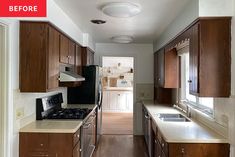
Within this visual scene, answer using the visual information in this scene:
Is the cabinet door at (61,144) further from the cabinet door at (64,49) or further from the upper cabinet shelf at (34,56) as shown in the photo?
the cabinet door at (64,49)

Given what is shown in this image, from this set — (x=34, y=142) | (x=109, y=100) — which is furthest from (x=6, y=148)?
(x=109, y=100)

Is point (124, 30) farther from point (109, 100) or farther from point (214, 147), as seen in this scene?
point (109, 100)

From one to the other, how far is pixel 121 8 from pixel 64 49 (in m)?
1.06

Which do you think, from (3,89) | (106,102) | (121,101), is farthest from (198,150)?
(106,102)

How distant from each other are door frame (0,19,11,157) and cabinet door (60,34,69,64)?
90 cm

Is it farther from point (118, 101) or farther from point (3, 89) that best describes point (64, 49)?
point (118, 101)

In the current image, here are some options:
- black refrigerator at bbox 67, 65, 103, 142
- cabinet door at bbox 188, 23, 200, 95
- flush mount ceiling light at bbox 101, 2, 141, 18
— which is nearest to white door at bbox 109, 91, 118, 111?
black refrigerator at bbox 67, 65, 103, 142

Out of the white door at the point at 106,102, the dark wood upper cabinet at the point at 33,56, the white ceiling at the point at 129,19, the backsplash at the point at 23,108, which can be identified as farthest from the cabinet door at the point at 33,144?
the white door at the point at 106,102

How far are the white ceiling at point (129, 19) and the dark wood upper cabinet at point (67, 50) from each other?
343 mm

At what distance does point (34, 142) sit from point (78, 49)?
2.23 m

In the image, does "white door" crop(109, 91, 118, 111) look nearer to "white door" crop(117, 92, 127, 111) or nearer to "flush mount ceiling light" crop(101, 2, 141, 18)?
"white door" crop(117, 92, 127, 111)

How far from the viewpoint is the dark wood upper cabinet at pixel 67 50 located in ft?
10.6

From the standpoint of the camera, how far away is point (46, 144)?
2.61 m

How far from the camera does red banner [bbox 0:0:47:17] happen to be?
6.05 ft
